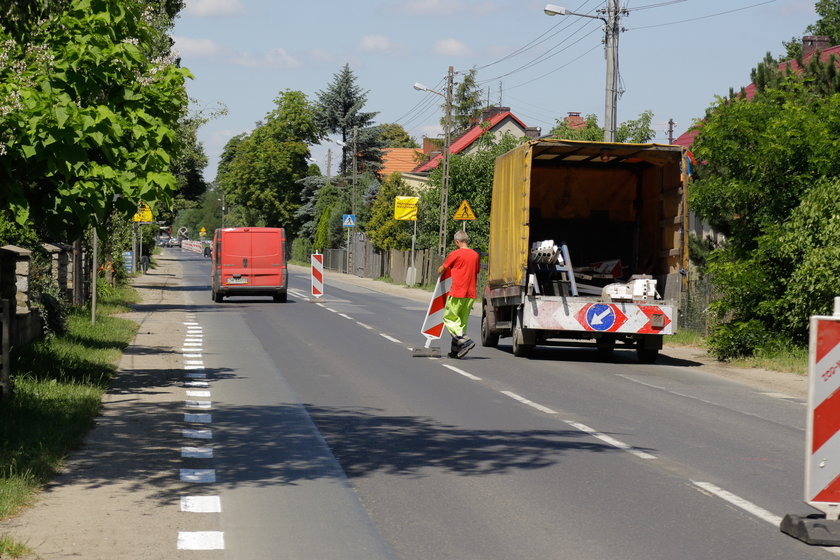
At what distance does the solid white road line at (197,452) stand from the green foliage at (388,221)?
50.9 m

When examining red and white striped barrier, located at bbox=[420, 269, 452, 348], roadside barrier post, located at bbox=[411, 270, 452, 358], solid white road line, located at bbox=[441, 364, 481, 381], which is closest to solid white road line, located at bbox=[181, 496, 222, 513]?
solid white road line, located at bbox=[441, 364, 481, 381]

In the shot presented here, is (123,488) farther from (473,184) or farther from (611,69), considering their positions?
(473,184)

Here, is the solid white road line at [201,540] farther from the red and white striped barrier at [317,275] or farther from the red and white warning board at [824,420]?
the red and white striped barrier at [317,275]

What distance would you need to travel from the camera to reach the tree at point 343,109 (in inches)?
3780

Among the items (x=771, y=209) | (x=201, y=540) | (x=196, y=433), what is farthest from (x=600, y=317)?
(x=201, y=540)

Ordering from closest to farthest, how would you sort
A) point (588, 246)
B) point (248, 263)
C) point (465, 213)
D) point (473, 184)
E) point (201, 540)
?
point (201, 540), point (588, 246), point (248, 263), point (465, 213), point (473, 184)

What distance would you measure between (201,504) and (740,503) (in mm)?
3312

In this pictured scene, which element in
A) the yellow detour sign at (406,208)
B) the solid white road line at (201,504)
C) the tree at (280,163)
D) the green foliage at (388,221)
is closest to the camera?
the solid white road line at (201,504)

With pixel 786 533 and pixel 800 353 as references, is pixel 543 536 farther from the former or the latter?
pixel 800 353

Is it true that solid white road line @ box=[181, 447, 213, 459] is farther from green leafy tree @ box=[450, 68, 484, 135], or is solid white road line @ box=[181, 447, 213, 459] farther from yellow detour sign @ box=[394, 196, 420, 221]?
green leafy tree @ box=[450, 68, 484, 135]

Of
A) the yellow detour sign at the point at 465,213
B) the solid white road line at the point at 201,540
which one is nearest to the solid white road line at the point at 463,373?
the solid white road line at the point at 201,540

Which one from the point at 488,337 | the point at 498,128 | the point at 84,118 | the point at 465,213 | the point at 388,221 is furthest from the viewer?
the point at 498,128

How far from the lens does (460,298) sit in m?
18.1

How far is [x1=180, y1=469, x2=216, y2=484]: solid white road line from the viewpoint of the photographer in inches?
323
